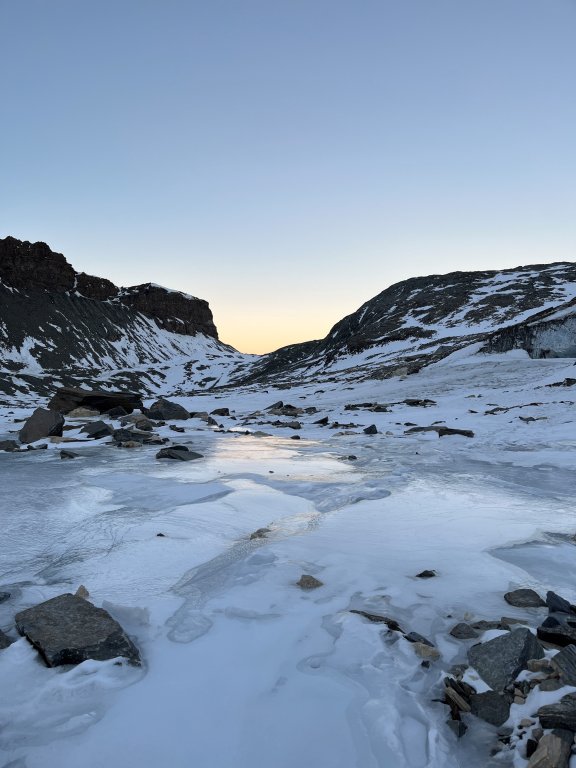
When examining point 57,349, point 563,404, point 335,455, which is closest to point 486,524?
point 335,455

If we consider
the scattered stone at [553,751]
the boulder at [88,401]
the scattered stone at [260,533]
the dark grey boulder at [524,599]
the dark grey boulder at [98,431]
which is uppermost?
the boulder at [88,401]

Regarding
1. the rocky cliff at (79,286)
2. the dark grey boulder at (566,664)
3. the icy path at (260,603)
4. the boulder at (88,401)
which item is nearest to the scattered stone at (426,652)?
the icy path at (260,603)

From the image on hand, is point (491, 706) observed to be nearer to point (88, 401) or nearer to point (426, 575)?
point (426, 575)

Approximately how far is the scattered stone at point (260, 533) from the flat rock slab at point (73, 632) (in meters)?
2.35

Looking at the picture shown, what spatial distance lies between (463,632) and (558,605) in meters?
0.82

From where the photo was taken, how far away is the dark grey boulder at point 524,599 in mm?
3609

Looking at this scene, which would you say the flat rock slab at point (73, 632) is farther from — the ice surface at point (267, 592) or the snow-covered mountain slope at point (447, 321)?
the snow-covered mountain slope at point (447, 321)

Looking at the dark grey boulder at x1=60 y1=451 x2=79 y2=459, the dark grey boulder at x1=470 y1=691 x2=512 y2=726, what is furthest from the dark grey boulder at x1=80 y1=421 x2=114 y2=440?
the dark grey boulder at x1=470 y1=691 x2=512 y2=726

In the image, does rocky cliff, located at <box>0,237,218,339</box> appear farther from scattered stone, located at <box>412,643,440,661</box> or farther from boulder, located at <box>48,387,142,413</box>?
scattered stone, located at <box>412,643,440,661</box>

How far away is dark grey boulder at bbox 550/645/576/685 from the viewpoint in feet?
7.87

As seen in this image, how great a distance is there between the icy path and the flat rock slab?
9cm

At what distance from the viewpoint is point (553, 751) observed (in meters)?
1.92

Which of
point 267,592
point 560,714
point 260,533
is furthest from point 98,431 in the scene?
point 560,714

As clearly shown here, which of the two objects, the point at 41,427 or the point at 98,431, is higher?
the point at 41,427
